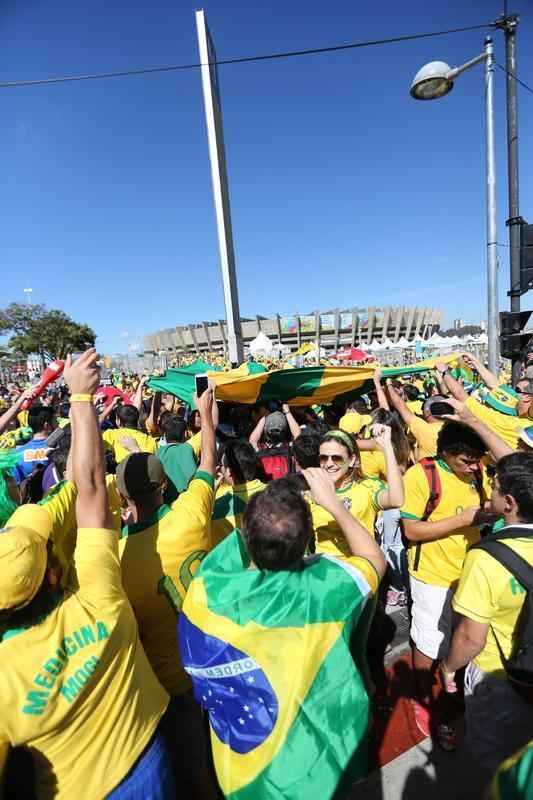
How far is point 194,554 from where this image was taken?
1987 millimetres

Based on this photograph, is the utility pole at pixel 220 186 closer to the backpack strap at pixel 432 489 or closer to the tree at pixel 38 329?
the backpack strap at pixel 432 489

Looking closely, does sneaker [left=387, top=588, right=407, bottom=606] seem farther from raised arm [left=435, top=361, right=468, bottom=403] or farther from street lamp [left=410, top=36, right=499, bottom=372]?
street lamp [left=410, top=36, right=499, bottom=372]

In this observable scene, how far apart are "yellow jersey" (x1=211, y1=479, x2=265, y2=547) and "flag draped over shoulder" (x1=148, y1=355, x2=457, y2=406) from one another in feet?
5.27

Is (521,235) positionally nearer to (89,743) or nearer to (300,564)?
(300,564)

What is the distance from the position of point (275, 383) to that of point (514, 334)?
3607mm

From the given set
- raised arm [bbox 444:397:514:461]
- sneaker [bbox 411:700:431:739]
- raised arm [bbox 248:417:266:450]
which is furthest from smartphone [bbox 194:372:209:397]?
sneaker [bbox 411:700:431:739]

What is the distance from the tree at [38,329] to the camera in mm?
40812

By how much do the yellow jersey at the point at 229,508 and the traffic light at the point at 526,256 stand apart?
5053mm

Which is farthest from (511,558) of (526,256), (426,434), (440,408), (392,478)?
(526,256)

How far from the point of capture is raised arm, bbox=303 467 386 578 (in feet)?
5.03

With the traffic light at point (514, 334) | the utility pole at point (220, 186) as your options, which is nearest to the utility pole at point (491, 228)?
the traffic light at point (514, 334)

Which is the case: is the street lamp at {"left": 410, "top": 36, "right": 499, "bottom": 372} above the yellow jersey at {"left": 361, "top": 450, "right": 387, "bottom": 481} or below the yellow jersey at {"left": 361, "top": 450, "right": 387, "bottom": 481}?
above

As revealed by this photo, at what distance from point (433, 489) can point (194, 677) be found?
1783 millimetres

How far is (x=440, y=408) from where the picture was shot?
2357 mm
